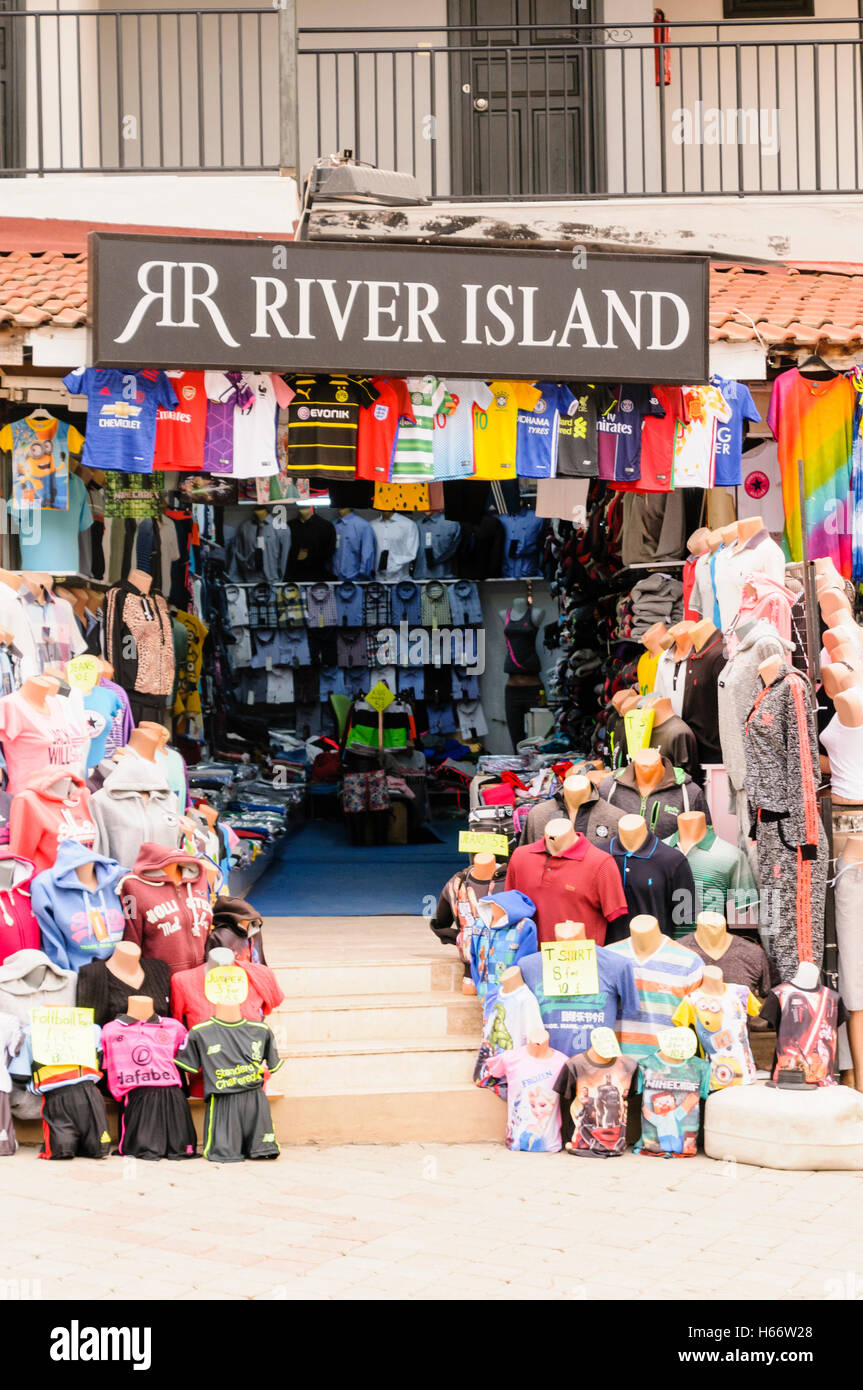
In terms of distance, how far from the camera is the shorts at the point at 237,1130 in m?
6.49

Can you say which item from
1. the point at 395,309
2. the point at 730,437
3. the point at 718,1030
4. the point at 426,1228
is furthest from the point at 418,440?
the point at 426,1228

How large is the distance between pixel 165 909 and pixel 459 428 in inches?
119

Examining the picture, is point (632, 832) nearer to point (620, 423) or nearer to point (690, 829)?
point (690, 829)

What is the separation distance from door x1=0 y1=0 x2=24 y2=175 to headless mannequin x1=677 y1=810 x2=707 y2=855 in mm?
7775

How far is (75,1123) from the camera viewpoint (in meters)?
6.48

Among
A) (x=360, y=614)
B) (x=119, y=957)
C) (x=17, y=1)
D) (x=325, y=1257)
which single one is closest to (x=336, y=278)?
(x=119, y=957)

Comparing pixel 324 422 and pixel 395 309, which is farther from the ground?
pixel 395 309

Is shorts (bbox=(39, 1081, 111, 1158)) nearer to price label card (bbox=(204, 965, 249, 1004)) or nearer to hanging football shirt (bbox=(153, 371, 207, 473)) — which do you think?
price label card (bbox=(204, 965, 249, 1004))

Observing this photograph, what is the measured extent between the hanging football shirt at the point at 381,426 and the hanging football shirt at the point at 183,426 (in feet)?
2.74

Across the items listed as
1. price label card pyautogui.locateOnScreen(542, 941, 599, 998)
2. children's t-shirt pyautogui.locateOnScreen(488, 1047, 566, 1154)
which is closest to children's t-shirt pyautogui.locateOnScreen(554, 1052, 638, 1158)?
children's t-shirt pyautogui.locateOnScreen(488, 1047, 566, 1154)

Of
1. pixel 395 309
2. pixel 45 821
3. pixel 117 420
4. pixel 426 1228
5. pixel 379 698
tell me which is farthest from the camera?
pixel 379 698

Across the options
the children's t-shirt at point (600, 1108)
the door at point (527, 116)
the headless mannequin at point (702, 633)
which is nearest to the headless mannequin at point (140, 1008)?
the children's t-shirt at point (600, 1108)

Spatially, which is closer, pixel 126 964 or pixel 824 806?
pixel 126 964

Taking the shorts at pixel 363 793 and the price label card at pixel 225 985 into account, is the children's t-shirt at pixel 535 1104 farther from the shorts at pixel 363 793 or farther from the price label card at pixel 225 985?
the shorts at pixel 363 793
